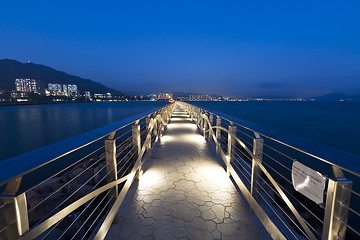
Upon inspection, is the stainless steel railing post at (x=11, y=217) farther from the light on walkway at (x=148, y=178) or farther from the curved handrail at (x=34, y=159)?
the light on walkway at (x=148, y=178)

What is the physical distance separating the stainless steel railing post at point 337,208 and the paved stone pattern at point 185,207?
3.57ft

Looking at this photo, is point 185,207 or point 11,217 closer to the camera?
point 11,217

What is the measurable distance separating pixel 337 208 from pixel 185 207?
6.48 ft

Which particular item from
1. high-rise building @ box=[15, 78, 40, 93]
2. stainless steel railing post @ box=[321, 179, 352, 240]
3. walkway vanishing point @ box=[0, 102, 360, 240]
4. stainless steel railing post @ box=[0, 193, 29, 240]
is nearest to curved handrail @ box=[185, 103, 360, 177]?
walkway vanishing point @ box=[0, 102, 360, 240]

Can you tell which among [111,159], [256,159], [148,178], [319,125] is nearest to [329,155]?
[256,159]

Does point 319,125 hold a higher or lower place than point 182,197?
lower

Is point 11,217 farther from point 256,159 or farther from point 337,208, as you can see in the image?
point 256,159

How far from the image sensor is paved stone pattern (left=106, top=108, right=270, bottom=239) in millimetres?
2309

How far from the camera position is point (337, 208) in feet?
4.36

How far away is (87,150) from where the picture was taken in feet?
52.8

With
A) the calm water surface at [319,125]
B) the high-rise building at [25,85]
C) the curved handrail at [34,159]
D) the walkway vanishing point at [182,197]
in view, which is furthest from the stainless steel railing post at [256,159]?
the high-rise building at [25,85]

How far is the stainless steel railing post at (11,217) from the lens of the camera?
3.39 feet

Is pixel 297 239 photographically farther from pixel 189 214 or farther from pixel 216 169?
pixel 216 169

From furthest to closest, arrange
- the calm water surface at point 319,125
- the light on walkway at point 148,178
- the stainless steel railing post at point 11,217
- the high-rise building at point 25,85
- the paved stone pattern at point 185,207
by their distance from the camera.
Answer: the high-rise building at point 25,85, the calm water surface at point 319,125, the light on walkway at point 148,178, the paved stone pattern at point 185,207, the stainless steel railing post at point 11,217
